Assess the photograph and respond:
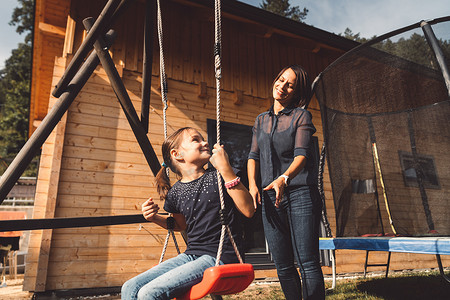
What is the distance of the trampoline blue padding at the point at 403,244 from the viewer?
2.34 m

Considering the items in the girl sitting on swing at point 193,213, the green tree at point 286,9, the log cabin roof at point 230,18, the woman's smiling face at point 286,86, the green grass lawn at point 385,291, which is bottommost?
the green grass lawn at point 385,291

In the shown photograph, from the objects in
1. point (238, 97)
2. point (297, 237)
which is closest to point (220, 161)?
point (297, 237)

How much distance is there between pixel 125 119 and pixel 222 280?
→ 428 centimetres

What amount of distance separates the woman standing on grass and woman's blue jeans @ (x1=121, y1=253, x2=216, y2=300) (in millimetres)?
559

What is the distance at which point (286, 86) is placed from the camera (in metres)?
2.14

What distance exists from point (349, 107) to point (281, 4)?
76.2ft

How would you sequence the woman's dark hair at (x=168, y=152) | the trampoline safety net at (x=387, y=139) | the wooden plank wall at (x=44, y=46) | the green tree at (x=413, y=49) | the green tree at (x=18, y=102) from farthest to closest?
the green tree at (x=18, y=102) < the wooden plank wall at (x=44, y=46) < the trampoline safety net at (x=387, y=139) < the green tree at (x=413, y=49) < the woman's dark hair at (x=168, y=152)

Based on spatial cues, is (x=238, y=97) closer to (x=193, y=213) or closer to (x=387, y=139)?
(x=387, y=139)

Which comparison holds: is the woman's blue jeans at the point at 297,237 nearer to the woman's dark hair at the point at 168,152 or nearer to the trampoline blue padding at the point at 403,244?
the woman's dark hair at the point at 168,152

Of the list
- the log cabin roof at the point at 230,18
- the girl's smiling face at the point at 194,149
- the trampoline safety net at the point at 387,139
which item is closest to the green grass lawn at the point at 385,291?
the trampoline safety net at the point at 387,139

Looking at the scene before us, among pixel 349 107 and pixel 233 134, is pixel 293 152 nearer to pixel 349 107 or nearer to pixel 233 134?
pixel 349 107

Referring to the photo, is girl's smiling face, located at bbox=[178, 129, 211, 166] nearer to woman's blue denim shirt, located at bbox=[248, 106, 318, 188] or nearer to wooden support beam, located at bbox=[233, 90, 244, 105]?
woman's blue denim shirt, located at bbox=[248, 106, 318, 188]

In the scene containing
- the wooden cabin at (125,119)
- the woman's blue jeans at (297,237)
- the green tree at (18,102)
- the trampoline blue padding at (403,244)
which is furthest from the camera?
the green tree at (18,102)

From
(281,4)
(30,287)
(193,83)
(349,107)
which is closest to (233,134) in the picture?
(193,83)
